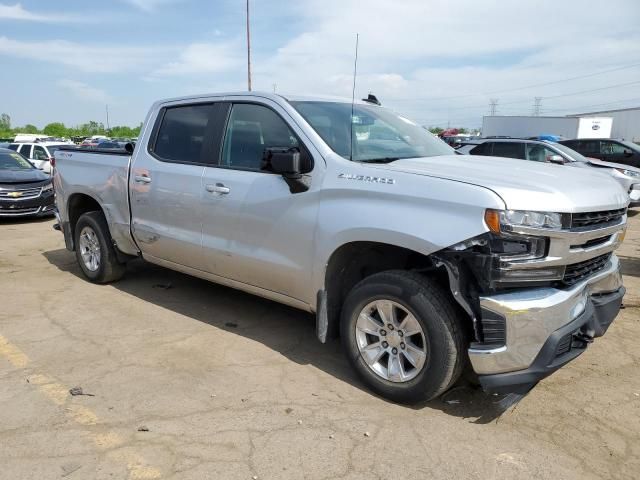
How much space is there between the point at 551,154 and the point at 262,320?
29.8 ft

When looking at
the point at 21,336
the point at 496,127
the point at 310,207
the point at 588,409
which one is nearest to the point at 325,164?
the point at 310,207

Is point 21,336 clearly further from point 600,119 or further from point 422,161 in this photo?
point 600,119

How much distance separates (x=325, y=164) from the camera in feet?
11.8

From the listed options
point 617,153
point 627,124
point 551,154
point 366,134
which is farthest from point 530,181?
point 627,124

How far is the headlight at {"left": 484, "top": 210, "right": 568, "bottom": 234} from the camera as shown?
2.79 m

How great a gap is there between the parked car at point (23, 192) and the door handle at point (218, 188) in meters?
7.52

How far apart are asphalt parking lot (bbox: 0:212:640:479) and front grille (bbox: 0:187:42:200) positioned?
21.4 ft

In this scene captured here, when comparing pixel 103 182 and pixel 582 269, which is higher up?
pixel 103 182

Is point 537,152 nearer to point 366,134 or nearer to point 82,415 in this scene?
point 366,134

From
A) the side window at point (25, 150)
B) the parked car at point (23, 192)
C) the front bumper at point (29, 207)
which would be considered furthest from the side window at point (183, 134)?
the side window at point (25, 150)

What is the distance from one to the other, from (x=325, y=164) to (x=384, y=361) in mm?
1363

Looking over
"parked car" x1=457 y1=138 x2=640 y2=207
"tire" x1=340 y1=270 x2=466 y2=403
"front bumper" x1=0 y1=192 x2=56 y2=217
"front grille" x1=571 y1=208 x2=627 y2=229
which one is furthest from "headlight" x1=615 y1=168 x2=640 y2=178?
"front bumper" x1=0 y1=192 x2=56 y2=217

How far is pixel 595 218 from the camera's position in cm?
311

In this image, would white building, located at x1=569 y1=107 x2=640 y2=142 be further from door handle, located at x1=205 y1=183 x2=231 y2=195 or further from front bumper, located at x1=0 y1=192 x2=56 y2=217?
door handle, located at x1=205 y1=183 x2=231 y2=195
